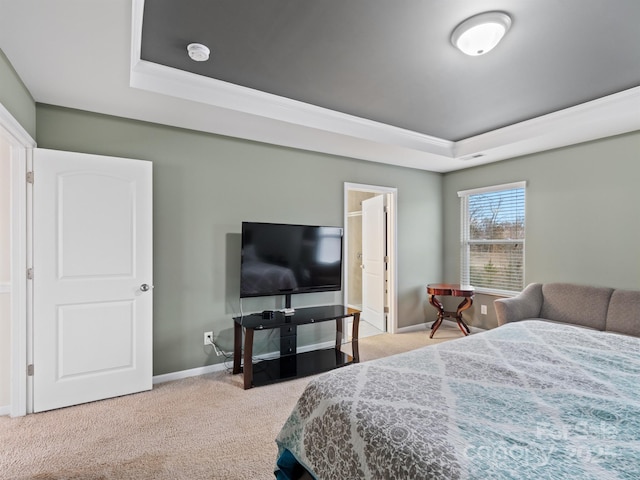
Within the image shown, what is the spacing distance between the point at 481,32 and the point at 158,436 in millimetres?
3228

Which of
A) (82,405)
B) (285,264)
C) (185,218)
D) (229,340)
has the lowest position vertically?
(82,405)

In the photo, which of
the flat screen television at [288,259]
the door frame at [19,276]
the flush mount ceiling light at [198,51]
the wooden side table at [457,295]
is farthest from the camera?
the wooden side table at [457,295]

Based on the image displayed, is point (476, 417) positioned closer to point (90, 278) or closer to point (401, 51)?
point (401, 51)

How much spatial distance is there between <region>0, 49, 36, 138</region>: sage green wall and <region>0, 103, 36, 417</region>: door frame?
167mm

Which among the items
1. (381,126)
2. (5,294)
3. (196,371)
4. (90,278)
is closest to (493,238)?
(381,126)

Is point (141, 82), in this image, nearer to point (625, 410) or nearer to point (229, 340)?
point (229, 340)

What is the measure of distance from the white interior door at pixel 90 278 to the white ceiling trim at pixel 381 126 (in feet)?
2.68

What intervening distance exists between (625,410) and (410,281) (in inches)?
143

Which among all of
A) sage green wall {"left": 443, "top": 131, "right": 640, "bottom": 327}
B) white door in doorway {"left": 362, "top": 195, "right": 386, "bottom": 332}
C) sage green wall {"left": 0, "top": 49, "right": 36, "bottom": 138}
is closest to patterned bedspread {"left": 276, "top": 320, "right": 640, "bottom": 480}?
sage green wall {"left": 443, "top": 131, "right": 640, "bottom": 327}

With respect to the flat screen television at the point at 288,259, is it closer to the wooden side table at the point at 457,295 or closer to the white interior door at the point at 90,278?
the white interior door at the point at 90,278

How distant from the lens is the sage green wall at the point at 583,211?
3309 mm

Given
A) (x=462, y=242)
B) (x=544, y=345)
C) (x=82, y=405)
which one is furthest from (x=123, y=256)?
(x=462, y=242)

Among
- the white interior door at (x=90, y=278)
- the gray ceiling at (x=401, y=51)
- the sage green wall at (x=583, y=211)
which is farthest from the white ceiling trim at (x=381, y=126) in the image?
the white interior door at (x=90, y=278)

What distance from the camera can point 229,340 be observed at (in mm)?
3391
